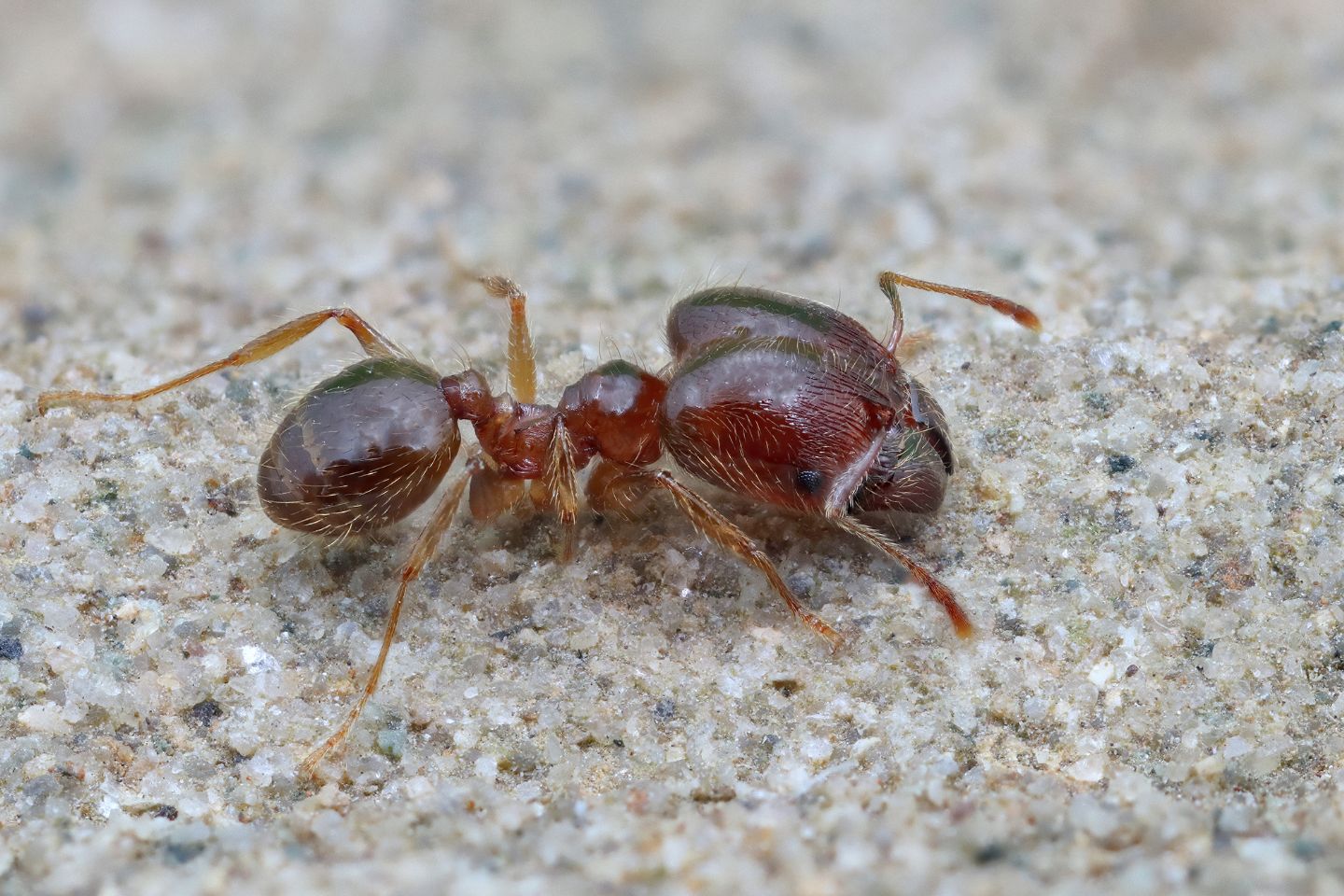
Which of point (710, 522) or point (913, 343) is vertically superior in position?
point (913, 343)

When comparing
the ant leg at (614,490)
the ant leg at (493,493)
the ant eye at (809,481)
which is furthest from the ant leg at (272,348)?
the ant eye at (809,481)

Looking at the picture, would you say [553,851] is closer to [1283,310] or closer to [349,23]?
[1283,310]

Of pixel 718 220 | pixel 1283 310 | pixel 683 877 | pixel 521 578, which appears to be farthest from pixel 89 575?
pixel 1283 310

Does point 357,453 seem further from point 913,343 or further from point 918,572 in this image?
point 913,343

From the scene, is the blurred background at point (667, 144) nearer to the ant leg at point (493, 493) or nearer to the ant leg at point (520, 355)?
the ant leg at point (520, 355)

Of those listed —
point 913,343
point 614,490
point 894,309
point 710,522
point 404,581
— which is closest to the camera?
point 404,581

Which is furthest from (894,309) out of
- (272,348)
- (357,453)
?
(272,348)
